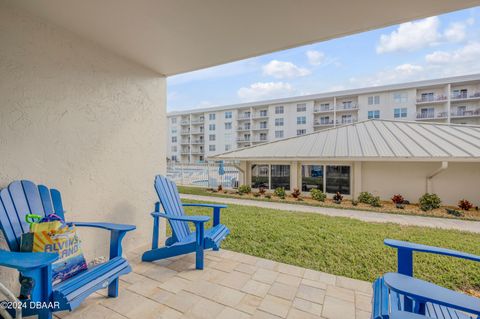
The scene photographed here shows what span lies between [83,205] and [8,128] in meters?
1.03

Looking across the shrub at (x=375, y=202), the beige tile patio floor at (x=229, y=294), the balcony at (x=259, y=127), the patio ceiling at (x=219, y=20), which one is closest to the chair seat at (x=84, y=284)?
the beige tile patio floor at (x=229, y=294)

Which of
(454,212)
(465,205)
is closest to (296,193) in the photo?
(454,212)

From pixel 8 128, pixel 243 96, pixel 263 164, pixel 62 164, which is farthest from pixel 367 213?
pixel 243 96

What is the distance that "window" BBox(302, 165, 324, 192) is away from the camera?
355 inches

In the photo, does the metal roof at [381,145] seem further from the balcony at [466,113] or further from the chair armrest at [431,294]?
the balcony at [466,113]

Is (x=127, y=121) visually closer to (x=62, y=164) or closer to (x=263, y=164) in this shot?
(x=62, y=164)

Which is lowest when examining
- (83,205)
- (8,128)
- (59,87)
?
(83,205)

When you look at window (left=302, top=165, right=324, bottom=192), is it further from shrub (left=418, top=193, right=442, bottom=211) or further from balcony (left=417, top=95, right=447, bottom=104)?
→ balcony (left=417, top=95, right=447, bottom=104)

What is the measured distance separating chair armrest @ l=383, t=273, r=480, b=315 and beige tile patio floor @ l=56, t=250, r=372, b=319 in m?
0.90

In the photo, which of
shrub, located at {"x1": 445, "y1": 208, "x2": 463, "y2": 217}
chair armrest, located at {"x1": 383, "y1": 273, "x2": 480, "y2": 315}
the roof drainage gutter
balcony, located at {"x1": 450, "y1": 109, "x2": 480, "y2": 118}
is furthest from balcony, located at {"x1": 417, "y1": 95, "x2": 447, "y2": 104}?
chair armrest, located at {"x1": 383, "y1": 273, "x2": 480, "y2": 315}

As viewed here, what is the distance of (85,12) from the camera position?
2010 mm

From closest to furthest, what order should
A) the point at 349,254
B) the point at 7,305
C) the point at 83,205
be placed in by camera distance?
the point at 7,305, the point at 83,205, the point at 349,254

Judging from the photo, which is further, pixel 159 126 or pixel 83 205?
pixel 159 126

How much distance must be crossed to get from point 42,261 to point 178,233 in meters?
1.62
